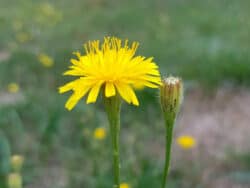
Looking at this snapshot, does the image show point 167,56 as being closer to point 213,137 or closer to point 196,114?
point 196,114

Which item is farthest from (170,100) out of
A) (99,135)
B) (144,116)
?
(144,116)

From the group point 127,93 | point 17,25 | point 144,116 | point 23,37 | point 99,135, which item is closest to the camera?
point 127,93

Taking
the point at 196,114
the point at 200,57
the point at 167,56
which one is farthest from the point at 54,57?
the point at 196,114

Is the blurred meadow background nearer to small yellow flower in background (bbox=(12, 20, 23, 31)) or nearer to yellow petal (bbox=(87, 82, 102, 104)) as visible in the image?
small yellow flower in background (bbox=(12, 20, 23, 31))

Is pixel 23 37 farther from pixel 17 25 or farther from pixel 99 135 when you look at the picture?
pixel 99 135

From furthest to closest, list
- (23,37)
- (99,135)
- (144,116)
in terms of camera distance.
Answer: (23,37)
(144,116)
(99,135)

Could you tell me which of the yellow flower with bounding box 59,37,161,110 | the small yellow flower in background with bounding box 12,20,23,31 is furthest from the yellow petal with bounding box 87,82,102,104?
the small yellow flower in background with bounding box 12,20,23,31
